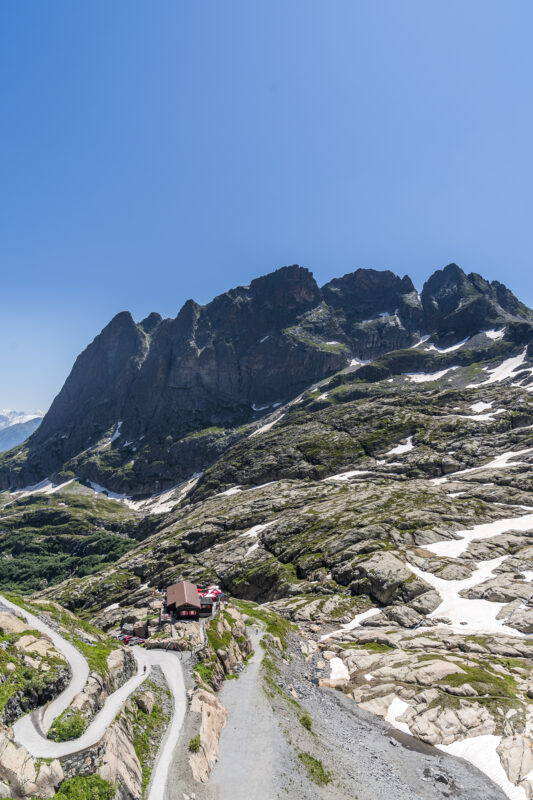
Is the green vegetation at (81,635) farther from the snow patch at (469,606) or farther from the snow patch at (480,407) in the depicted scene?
the snow patch at (480,407)

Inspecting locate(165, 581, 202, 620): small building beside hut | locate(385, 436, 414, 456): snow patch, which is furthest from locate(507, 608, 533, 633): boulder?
locate(385, 436, 414, 456): snow patch

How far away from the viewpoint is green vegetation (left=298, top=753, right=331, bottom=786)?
2241cm

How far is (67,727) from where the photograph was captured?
1977 cm

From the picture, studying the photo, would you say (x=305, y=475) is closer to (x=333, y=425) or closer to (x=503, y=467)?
(x=333, y=425)

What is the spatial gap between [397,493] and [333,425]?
76603 mm

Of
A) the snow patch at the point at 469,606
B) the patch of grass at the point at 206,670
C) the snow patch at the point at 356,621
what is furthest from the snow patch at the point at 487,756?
the snow patch at the point at 356,621

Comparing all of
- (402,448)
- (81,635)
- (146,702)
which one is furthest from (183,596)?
(402,448)

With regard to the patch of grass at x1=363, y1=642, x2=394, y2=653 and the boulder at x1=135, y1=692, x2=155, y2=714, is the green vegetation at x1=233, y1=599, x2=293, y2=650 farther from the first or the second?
the boulder at x1=135, y1=692, x2=155, y2=714

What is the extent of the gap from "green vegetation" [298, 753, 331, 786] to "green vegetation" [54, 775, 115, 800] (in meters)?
12.3

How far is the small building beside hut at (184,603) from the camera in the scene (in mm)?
54594

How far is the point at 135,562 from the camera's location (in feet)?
378

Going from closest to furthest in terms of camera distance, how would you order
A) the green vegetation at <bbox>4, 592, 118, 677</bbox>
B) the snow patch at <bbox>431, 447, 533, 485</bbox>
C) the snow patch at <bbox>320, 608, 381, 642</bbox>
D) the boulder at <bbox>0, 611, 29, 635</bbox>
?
1. the boulder at <bbox>0, 611, 29, 635</bbox>
2. the green vegetation at <bbox>4, 592, 118, 677</bbox>
3. the snow patch at <bbox>320, 608, 381, 642</bbox>
4. the snow patch at <bbox>431, 447, 533, 485</bbox>

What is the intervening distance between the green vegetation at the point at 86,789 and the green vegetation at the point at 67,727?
12.0 feet

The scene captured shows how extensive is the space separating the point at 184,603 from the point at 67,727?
3743cm
